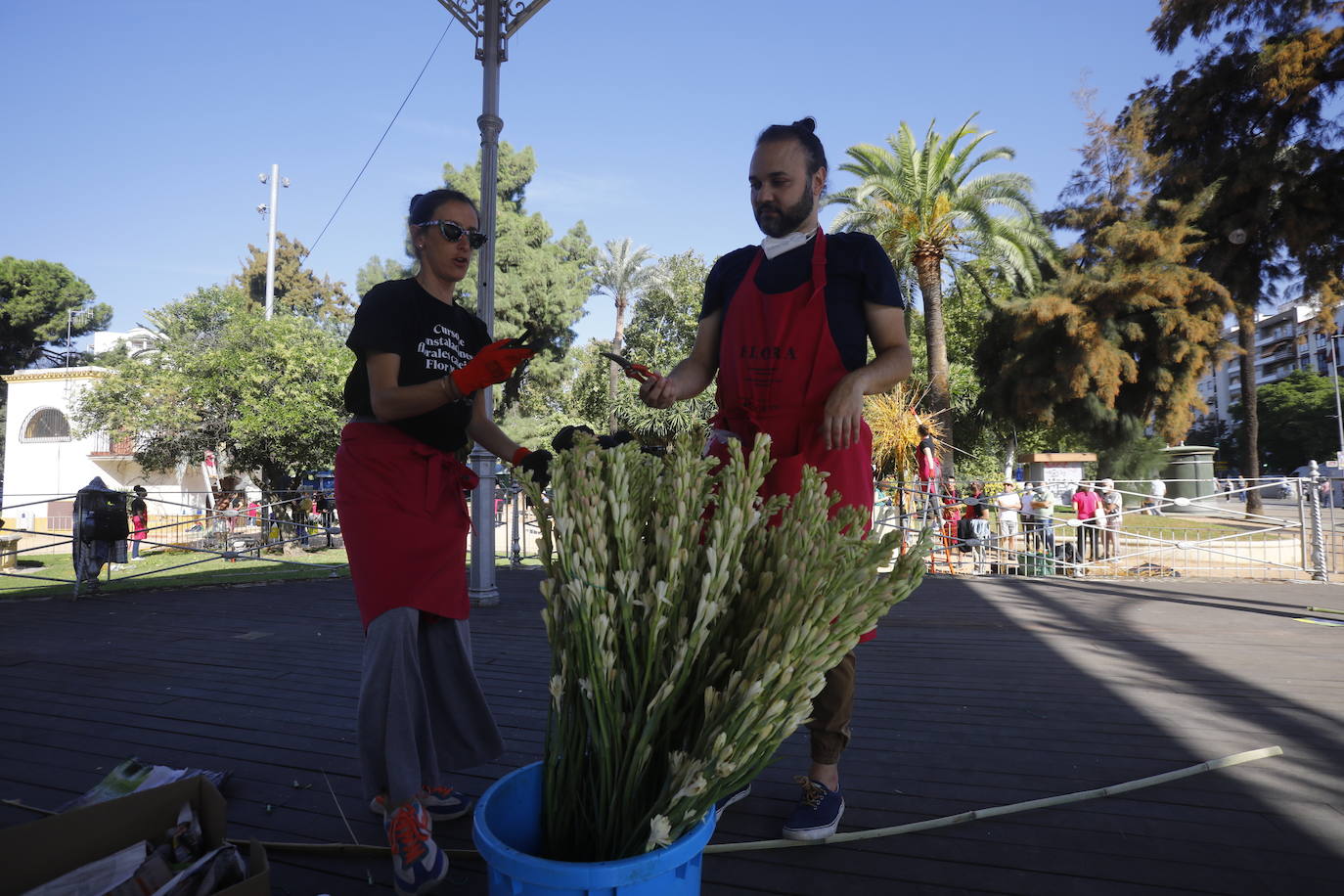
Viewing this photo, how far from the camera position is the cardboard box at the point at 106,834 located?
53.2 inches

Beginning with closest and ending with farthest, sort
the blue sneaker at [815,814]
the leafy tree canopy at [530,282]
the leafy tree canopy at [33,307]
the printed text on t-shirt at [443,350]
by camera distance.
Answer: the blue sneaker at [815,814], the printed text on t-shirt at [443,350], the leafy tree canopy at [530,282], the leafy tree canopy at [33,307]

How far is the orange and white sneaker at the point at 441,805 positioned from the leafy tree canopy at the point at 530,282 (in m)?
28.1

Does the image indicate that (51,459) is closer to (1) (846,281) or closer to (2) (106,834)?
(2) (106,834)

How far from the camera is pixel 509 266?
1233 inches

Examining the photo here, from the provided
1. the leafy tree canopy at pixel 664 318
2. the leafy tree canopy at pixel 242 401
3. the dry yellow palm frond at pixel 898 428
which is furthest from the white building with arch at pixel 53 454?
the dry yellow palm frond at pixel 898 428

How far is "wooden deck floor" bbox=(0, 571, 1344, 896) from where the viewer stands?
189 centimetres

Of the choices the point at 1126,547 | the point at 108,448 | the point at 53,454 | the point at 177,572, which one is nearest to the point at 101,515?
the point at 177,572

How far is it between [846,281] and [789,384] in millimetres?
355

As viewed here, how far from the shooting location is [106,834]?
1.48 metres

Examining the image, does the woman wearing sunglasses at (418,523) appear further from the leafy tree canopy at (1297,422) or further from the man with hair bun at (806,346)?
the leafy tree canopy at (1297,422)

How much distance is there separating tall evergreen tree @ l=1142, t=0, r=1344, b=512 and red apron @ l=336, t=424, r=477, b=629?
2095 centimetres

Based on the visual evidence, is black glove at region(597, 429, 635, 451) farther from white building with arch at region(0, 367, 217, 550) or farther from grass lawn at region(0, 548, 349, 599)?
white building with arch at region(0, 367, 217, 550)

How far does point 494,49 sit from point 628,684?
6.44 m

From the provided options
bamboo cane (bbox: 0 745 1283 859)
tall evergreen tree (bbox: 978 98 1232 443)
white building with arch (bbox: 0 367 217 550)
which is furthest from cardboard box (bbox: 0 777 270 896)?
white building with arch (bbox: 0 367 217 550)
